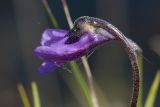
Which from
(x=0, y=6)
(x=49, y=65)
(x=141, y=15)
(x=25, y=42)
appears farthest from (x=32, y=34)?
(x=49, y=65)

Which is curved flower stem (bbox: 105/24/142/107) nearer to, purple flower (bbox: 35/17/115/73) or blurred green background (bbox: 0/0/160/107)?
purple flower (bbox: 35/17/115/73)

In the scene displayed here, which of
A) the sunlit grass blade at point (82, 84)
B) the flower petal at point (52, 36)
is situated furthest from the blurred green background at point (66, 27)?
the flower petal at point (52, 36)

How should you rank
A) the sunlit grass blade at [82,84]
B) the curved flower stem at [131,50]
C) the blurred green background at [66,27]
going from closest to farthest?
the curved flower stem at [131,50] < the sunlit grass blade at [82,84] < the blurred green background at [66,27]

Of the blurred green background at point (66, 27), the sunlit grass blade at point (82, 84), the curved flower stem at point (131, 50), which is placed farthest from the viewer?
the blurred green background at point (66, 27)

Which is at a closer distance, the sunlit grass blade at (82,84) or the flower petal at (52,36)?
the flower petal at (52,36)

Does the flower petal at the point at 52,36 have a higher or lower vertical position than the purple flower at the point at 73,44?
higher

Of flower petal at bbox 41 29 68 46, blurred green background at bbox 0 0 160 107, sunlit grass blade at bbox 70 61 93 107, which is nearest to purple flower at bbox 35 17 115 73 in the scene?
flower petal at bbox 41 29 68 46

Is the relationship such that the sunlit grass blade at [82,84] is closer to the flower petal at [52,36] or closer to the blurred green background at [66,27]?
the flower petal at [52,36]
